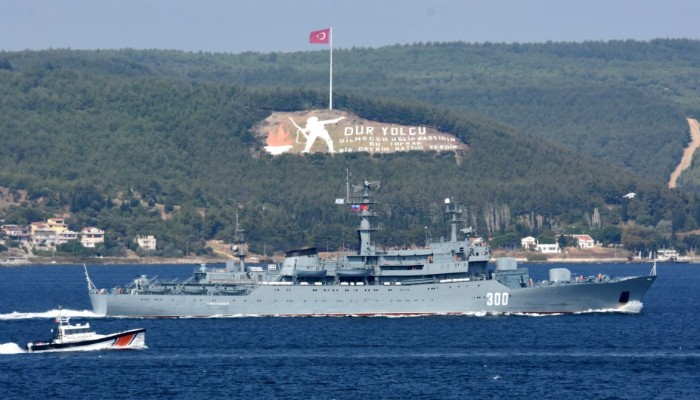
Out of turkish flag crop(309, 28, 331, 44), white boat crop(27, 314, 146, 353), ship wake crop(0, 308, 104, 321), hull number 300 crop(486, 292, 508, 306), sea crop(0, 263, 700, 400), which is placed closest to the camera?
sea crop(0, 263, 700, 400)

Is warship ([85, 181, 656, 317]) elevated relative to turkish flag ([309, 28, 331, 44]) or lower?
lower

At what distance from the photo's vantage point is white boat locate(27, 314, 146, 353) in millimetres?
78062

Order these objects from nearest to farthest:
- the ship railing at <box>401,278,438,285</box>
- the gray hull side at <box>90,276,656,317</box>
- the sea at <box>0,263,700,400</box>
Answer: the sea at <box>0,263,700,400</box>, the gray hull side at <box>90,276,656,317</box>, the ship railing at <box>401,278,438,285</box>

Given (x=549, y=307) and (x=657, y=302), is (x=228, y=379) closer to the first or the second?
(x=549, y=307)

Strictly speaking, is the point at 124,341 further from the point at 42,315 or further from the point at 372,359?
the point at 42,315

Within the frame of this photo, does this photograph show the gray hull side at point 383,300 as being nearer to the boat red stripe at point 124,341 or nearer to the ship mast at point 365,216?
the ship mast at point 365,216

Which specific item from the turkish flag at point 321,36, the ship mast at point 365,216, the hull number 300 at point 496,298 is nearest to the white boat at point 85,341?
the ship mast at point 365,216

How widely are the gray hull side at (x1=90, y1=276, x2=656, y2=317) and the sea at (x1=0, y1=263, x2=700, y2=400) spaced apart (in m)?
0.94

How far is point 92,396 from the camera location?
65.2m

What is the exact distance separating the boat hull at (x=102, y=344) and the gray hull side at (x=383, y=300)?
1710 centimetres

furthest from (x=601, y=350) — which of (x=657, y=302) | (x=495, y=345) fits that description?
(x=657, y=302)

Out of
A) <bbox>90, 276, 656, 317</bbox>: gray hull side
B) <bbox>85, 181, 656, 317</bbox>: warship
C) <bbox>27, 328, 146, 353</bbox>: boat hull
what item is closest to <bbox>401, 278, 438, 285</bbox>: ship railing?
<bbox>85, 181, 656, 317</bbox>: warship

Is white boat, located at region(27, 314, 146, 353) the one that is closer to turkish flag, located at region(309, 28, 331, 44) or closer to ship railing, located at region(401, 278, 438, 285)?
ship railing, located at region(401, 278, 438, 285)

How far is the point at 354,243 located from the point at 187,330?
9535 cm
